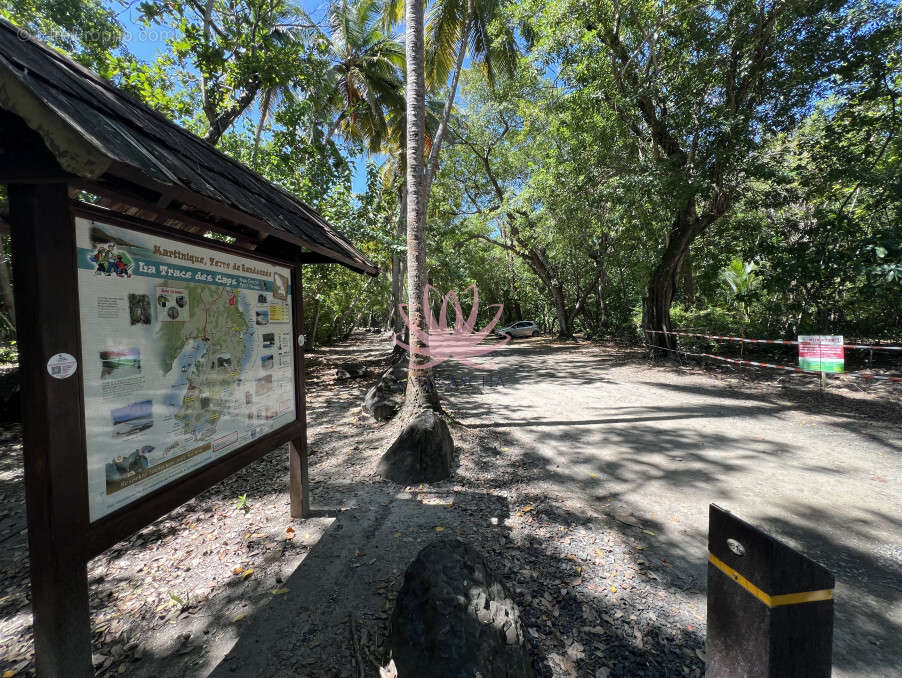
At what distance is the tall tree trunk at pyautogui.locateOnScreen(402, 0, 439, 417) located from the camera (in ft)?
17.6

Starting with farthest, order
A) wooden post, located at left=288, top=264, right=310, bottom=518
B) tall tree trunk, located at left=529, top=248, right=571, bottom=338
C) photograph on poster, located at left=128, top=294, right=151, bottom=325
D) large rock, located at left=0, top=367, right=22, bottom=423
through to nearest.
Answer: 1. tall tree trunk, located at left=529, top=248, right=571, bottom=338
2. large rock, located at left=0, top=367, right=22, bottom=423
3. wooden post, located at left=288, top=264, right=310, bottom=518
4. photograph on poster, located at left=128, top=294, right=151, bottom=325

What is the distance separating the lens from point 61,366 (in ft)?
4.59

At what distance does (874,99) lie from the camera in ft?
24.7

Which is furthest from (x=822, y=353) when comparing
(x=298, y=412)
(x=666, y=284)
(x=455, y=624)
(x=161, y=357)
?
(x=161, y=357)

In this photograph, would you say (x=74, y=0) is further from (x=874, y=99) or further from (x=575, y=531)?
(x=874, y=99)

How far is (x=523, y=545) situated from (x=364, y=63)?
1467 cm

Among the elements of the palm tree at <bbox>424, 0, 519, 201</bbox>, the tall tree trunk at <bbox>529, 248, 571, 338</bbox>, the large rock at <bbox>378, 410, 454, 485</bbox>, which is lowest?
the large rock at <bbox>378, 410, 454, 485</bbox>

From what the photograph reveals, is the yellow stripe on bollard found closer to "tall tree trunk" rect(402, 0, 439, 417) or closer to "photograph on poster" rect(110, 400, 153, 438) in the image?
"photograph on poster" rect(110, 400, 153, 438)

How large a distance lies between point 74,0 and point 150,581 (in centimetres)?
927

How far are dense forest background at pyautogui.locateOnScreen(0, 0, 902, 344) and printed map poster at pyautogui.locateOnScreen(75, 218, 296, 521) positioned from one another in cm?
479

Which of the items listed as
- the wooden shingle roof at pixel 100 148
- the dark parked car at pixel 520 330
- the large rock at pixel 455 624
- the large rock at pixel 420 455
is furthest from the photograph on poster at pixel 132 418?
the dark parked car at pixel 520 330

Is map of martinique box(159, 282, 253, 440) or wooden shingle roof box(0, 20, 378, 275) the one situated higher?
wooden shingle roof box(0, 20, 378, 275)

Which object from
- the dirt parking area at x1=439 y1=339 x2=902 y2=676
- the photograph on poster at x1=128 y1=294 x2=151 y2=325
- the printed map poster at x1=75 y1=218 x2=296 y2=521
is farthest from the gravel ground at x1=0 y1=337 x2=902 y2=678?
the photograph on poster at x1=128 y1=294 x2=151 y2=325

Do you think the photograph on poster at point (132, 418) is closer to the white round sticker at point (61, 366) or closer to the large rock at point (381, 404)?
the white round sticker at point (61, 366)
